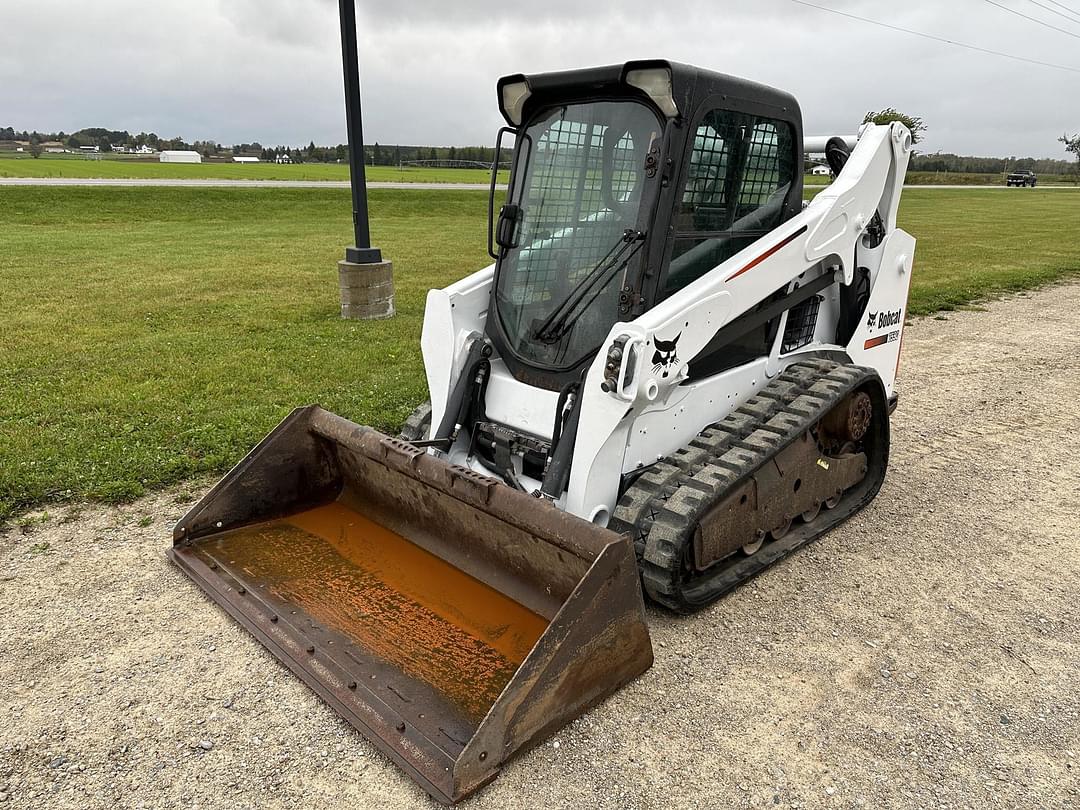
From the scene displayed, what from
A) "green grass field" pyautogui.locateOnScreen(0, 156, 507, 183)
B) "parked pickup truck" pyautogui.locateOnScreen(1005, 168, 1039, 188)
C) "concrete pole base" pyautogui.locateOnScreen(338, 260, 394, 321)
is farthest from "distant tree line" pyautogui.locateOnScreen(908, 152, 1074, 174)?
"concrete pole base" pyautogui.locateOnScreen(338, 260, 394, 321)

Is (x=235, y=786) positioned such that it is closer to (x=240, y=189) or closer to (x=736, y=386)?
(x=736, y=386)

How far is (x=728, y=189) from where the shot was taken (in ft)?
13.6

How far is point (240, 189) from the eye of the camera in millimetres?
28656

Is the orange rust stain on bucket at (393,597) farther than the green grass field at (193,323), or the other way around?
the green grass field at (193,323)

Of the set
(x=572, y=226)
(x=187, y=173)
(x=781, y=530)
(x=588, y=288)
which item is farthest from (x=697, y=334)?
(x=187, y=173)

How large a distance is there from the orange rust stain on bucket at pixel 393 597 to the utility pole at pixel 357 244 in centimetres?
570

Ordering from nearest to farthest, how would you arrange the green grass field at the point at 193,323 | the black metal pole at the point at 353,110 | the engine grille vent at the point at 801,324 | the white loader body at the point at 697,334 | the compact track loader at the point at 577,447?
the compact track loader at the point at 577,447 < the white loader body at the point at 697,334 < the engine grille vent at the point at 801,324 < the green grass field at the point at 193,323 < the black metal pole at the point at 353,110

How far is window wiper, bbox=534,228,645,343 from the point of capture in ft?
12.7

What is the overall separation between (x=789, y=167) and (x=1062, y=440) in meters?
3.50

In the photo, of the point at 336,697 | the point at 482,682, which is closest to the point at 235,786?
the point at 336,697

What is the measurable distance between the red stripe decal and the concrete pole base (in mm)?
6596

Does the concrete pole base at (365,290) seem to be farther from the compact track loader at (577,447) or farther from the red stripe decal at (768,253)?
the red stripe decal at (768,253)

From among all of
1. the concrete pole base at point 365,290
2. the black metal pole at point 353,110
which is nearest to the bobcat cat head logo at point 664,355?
the black metal pole at point 353,110

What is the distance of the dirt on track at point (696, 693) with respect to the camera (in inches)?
110
